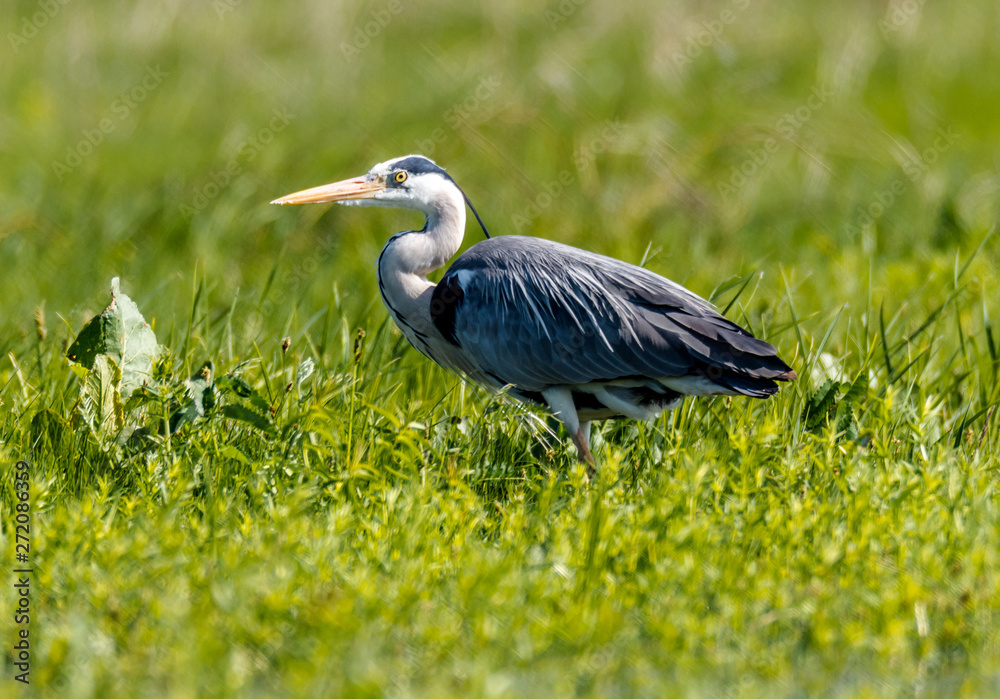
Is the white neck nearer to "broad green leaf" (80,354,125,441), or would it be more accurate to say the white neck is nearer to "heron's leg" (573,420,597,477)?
"heron's leg" (573,420,597,477)

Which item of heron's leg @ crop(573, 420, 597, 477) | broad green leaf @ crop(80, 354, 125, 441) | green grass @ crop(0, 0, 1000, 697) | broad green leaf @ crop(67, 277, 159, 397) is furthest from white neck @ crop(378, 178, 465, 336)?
broad green leaf @ crop(80, 354, 125, 441)

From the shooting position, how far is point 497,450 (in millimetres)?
4344

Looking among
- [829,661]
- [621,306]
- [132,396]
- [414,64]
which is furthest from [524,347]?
[414,64]

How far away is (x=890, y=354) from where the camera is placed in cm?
505

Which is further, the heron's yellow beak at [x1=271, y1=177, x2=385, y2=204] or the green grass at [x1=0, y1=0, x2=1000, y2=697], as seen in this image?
the heron's yellow beak at [x1=271, y1=177, x2=385, y2=204]

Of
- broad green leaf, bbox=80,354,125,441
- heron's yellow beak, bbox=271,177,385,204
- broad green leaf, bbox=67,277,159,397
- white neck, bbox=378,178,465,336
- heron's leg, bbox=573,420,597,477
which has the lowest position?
heron's leg, bbox=573,420,597,477

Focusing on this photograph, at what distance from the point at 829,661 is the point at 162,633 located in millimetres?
1749

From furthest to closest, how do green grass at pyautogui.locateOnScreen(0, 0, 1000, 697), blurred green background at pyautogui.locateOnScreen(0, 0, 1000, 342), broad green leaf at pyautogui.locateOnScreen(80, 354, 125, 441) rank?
blurred green background at pyautogui.locateOnScreen(0, 0, 1000, 342)
broad green leaf at pyautogui.locateOnScreen(80, 354, 125, 441)
green grass at pyautogui.locateOnScreen(0, 0, 1000, 697)

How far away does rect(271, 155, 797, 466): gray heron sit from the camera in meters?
4.21

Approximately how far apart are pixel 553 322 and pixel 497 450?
0.57 metres

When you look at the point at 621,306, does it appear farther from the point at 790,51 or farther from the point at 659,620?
the point at 790,51

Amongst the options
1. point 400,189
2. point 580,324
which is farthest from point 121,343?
point 580,324

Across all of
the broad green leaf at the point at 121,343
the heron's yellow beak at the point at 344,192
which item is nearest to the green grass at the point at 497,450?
the broad green leaf at the point at 121,343

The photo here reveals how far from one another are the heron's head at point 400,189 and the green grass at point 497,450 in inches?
20.4
